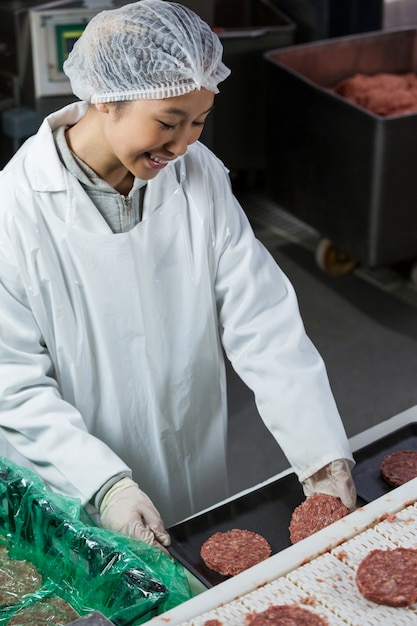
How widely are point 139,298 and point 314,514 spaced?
55 centimetres

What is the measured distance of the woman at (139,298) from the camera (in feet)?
5.29

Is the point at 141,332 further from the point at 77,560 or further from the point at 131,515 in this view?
the point at 77,560

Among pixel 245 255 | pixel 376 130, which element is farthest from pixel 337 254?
pixel 245 255

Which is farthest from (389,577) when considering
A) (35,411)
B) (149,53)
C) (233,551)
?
(149,53)

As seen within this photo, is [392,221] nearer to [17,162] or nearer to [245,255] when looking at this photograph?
[245,255]

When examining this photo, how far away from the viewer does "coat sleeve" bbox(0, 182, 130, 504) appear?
1.65 metres

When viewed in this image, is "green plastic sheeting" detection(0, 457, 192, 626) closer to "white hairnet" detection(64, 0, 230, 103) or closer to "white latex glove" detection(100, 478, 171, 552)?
"white latex glove" detection(100, 478, 171, 552)

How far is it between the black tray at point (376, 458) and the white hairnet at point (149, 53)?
2.57ft

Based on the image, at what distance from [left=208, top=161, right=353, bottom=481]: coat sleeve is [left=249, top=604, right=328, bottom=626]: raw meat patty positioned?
54 cm

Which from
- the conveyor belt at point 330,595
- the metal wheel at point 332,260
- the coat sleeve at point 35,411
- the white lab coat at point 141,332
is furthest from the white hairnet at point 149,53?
the metal wheel at point 332,260

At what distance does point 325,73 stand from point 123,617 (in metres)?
3.48

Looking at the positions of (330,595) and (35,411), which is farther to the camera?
(35,411)

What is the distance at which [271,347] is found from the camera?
1.85 metres

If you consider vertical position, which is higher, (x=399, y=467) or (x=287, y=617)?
(x=287, y=617)
